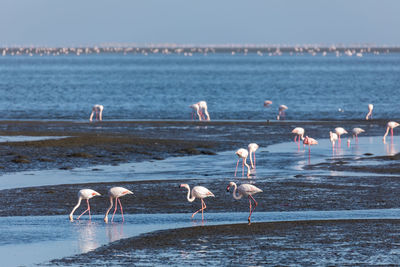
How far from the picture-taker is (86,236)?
15172 mm

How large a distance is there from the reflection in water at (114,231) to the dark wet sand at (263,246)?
0.33 m

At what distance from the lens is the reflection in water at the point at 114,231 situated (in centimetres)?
1499

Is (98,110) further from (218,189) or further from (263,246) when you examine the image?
(263,246)

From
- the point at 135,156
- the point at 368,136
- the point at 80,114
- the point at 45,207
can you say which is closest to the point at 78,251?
the point at 45,207

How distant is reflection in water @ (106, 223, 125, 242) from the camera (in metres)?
15.0

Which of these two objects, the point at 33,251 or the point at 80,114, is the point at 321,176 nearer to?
the point at 33,251

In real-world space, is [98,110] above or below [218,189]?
above

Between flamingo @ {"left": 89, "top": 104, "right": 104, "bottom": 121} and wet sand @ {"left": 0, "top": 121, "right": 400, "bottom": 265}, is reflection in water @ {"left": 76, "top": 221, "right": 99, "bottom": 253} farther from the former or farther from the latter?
flamingo @ {"left": 89, "top": 104, "right": 104, "bottom": 121}

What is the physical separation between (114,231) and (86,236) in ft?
2.19

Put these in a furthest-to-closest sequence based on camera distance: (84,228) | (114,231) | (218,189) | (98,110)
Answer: (98,110) → (218,189) → (84,228) → (114,231)

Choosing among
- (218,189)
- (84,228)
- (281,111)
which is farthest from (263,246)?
(281,111)

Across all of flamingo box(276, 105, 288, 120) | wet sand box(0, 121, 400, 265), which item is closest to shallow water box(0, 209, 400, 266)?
wet sand box(0, 121, 400, 265)

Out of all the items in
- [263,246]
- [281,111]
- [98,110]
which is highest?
[98,110]

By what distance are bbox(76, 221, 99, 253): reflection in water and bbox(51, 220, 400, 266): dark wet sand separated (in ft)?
0.96
